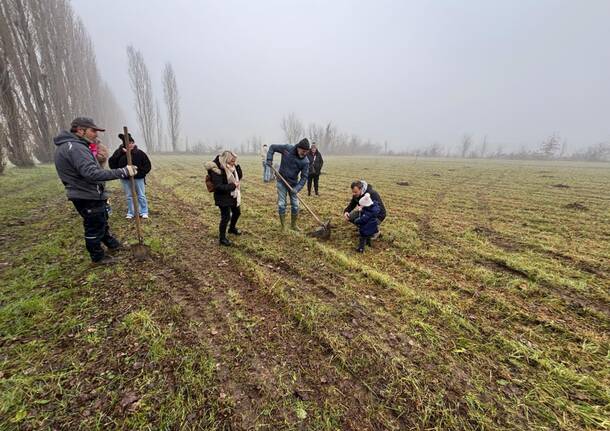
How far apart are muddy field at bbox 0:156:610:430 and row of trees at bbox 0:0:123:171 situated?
51.9 ft

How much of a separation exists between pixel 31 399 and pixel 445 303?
15.6 ft

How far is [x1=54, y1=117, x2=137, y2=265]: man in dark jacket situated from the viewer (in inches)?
145

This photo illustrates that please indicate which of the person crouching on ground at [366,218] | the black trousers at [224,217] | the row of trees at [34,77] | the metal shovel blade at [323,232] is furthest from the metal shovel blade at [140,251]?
the row of trees at [34,77]

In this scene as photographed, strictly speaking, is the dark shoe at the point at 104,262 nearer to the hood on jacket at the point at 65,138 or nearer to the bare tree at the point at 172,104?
the hood on jacket at the point at 65,138

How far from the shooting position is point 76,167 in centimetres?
370

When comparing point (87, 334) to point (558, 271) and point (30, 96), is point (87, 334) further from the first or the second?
point (30, 96)

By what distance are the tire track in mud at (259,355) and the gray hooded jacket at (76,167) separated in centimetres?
189

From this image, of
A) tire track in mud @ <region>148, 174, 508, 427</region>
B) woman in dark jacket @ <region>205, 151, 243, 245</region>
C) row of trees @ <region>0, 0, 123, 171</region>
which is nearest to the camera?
tire track in mud @ <region>148, 174, 508, 427</region>

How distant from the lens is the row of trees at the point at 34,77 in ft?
49.4

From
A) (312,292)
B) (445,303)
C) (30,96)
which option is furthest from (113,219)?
(30,96)

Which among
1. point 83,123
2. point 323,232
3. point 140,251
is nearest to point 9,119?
point 83,123

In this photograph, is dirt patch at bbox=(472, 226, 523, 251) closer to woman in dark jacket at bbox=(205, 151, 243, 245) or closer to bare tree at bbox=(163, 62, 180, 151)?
woman in dark jacket at bbox=(205, 151, 243, 245)

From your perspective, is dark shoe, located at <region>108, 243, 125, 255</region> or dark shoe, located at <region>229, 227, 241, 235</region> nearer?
dark shoe, located at <region>108, 243, 125, 255</region>

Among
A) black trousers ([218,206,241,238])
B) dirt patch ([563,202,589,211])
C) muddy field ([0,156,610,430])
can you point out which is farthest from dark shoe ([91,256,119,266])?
dirt patch ([563,202,589,211])
